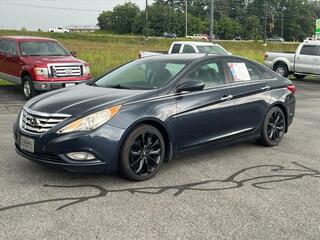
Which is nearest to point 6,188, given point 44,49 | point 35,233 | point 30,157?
point 30,157

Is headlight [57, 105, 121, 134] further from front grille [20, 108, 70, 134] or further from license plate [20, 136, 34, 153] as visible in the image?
license plate [20, 136, 34, 153]

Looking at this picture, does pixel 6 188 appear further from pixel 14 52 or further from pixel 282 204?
pixel 14 52

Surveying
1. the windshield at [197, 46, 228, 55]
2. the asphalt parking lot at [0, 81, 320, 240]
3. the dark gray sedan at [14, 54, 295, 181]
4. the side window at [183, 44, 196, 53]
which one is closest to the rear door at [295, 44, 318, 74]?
the windshield at [197, 46, 228, 55]

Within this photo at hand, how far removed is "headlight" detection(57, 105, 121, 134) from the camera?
5.00 metres

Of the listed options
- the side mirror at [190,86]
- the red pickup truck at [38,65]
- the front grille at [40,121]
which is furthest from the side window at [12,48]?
the side mirror at [190,86]

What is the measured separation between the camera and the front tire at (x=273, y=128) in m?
7.12

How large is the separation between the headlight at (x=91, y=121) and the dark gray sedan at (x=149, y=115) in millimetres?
10

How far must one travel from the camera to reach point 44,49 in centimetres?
1419

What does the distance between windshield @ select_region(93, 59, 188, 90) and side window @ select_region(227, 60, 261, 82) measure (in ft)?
2.84

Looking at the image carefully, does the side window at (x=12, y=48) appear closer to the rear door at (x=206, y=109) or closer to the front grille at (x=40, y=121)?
the rear door at (x=206, y=109)

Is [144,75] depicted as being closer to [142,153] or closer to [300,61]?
[142,153]

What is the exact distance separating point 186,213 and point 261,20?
5328 inches

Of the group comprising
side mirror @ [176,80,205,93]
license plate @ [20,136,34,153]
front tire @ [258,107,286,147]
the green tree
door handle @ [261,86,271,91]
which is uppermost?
the green tree

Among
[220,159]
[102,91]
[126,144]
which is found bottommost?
[220,159]
